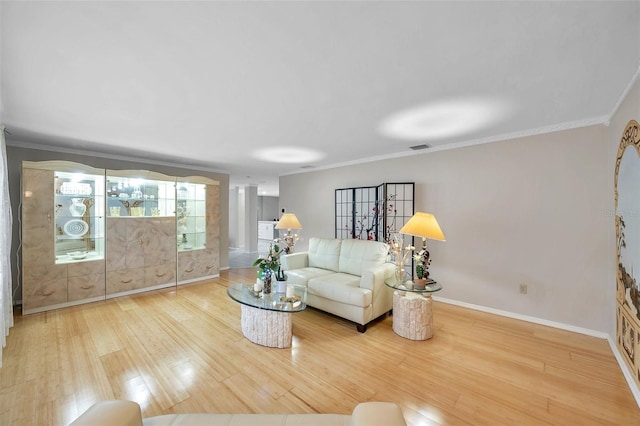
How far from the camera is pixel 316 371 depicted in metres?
2.15

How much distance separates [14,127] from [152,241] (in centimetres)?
228

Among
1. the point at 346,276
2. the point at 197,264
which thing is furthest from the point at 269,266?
the point at 197,264

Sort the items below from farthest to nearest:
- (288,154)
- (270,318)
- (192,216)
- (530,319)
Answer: (192,216) < (288,154) < (530,319) < (270,318)

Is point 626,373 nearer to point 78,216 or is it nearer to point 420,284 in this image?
point 420,284

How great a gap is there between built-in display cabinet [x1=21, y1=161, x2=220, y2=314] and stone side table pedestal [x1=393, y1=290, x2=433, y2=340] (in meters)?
4.14

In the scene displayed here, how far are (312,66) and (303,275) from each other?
2711 mm

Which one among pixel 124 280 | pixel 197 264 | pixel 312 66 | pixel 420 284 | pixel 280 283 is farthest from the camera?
pixel 197 264

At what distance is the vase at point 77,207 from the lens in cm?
382

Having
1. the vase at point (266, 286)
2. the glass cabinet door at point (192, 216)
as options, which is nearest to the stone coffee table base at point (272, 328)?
the vase at point (266, 286)

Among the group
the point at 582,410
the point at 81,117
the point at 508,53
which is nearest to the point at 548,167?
the point at 508,53

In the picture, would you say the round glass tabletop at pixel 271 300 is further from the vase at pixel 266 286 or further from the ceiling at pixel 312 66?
the ceiling at pixel 312 66

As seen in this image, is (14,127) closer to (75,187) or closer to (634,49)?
(75,187)

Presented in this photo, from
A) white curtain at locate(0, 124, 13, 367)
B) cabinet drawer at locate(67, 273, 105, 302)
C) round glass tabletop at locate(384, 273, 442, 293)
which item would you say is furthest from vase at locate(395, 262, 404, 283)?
cabinet drawer at locate(67, 273, 105, 302)

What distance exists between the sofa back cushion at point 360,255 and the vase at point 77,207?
4.22m
